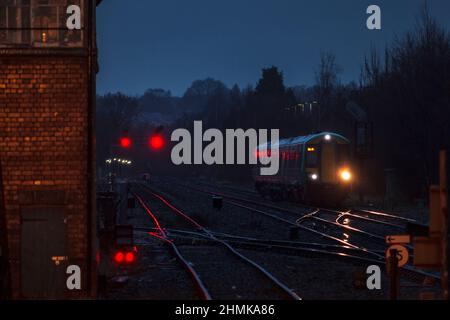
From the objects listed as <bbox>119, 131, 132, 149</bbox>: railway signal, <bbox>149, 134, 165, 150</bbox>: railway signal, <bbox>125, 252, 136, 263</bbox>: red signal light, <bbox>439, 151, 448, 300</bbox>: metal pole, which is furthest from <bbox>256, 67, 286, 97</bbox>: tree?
<bbox>439, 151, 448, 300</bbox>: metal pole

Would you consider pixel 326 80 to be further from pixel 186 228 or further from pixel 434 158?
pixel 186 228

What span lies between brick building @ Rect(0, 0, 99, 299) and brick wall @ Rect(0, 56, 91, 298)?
2 centimetres

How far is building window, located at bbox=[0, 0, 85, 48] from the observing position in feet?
40.9

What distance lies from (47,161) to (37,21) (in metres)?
2.48

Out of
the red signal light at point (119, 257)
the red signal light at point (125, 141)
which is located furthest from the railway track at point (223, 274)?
the red signal light at point (125, 141)

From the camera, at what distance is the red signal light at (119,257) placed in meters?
14.4

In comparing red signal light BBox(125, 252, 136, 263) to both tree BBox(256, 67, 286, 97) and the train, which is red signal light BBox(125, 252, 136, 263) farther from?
tree BBox(256, 67, 286, 97)

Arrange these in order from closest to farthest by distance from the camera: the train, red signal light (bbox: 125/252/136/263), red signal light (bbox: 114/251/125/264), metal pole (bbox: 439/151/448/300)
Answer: metal pole (bbox: 439/151/448/300)
red signal light (bbox: 114/251/125/264)
red signal light (bbox: 125/252/136/263)
the train

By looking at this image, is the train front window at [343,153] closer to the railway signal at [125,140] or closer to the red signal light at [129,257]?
the railway signal at [125,140]

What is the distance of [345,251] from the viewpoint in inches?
735

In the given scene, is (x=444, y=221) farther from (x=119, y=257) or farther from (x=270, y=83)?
(x=270, y=83)

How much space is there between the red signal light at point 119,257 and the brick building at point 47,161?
2130 millimetres
